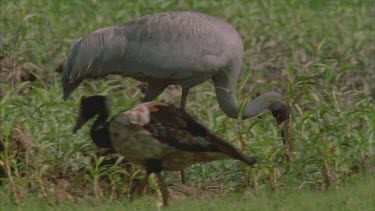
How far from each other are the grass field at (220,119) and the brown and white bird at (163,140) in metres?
0.34

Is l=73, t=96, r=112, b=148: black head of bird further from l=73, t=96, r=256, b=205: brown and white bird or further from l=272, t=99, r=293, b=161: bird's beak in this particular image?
l=272, t=99, r=293, b=161: bird's beak

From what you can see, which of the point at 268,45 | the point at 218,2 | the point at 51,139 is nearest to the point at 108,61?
the point at 51,139

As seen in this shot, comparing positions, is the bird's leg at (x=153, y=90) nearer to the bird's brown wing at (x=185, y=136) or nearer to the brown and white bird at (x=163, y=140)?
the brown and white bird at (x=163, y=140)

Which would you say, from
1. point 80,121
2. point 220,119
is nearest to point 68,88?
point 80,121

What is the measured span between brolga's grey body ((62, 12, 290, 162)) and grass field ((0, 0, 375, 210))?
38 centimetres

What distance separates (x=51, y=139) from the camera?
914 cm

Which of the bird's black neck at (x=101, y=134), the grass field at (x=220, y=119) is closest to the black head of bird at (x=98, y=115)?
the bird's black neck at (x=101, y=134)

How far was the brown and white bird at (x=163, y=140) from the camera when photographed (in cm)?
759

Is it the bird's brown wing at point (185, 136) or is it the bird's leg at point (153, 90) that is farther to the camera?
the bird's leg at point (153, 90)

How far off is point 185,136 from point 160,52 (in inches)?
70.7

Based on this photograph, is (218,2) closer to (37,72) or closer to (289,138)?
(37,72)

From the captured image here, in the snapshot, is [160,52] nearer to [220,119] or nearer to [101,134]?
[220,119]

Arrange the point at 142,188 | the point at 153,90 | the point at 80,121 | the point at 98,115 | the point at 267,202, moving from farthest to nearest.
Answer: the point at 153,90 < the point at 80,121 < the point at 98,115 < the point at 142,188 < the point at 267,202

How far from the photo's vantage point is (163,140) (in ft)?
25.0
